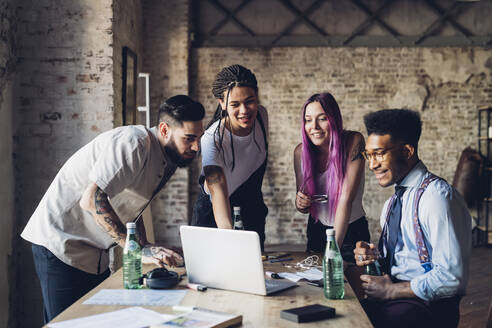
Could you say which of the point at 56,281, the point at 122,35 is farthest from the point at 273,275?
the point at 122,35

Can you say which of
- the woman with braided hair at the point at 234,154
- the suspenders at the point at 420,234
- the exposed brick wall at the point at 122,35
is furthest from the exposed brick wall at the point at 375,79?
the suspenders at the point at 420,234

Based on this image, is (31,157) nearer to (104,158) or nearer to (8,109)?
(8,109)

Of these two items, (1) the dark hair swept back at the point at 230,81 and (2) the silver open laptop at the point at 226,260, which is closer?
(2) the silver open laptop at the point at 226,260

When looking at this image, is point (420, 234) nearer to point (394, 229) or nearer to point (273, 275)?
point (394, 229)

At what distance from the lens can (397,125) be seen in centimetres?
222

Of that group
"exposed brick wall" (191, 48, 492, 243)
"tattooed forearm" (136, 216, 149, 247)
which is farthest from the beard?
"exposed brick wall" (191, 48, 492, 243)

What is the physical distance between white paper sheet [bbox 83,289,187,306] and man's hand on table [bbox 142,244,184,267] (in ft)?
0.81

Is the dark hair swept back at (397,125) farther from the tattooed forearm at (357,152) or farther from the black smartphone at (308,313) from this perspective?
the black smartphone at (308,313)

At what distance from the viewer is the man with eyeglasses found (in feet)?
6.46

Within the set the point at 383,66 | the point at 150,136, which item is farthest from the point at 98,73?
the point at 383,66

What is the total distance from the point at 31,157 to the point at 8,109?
40cm

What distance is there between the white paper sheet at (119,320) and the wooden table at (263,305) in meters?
0.05

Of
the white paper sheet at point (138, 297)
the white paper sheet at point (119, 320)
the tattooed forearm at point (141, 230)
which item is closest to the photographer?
the white paper sheet at point (119, 320)

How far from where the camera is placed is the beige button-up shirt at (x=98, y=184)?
2357mm
